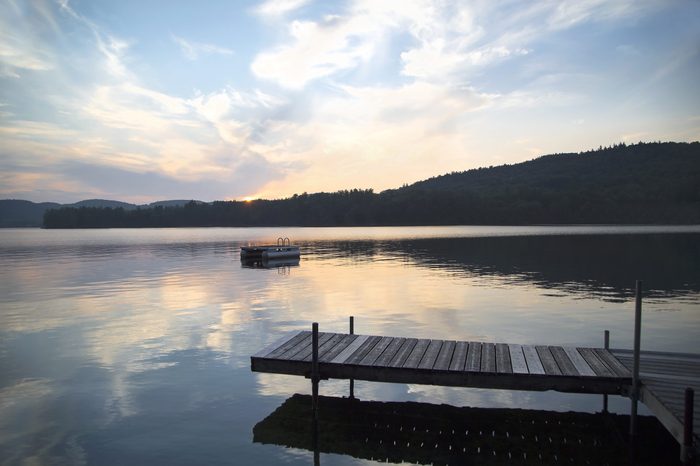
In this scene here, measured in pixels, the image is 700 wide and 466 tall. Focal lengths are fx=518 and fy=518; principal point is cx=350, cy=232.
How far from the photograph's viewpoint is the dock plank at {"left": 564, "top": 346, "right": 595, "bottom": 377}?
11.0 metres

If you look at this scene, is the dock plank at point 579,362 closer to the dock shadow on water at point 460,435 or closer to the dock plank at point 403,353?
the dock shadow on water at point 460,435

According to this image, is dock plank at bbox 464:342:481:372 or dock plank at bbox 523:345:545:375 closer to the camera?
dock plank at bbox 523:345:545:375

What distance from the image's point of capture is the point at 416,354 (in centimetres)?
1242

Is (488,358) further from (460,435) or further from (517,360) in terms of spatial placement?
(460,435)

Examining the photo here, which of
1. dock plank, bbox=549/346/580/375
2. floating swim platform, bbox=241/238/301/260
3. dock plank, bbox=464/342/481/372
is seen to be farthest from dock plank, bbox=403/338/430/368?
floating swim platform, bbox=241/238/301/260

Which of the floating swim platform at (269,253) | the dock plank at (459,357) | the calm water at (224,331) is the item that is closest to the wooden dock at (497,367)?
the dock plank at (459,357)

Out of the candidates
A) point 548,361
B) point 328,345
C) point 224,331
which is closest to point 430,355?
point 548,361

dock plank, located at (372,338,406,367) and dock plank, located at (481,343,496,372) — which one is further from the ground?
dock plank, located at (481,343,496,372)

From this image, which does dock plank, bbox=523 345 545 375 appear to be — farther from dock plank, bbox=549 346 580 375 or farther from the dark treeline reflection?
the dark treeline reflection

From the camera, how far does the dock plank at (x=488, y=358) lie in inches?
443

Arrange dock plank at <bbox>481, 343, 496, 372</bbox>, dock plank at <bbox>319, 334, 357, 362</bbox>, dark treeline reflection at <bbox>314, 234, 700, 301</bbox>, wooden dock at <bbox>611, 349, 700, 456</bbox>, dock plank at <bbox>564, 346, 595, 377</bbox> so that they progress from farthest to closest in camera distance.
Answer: dark treeline reflection at <bbox>314, 234, 700, 301</bbox>
dock plank at <bbox>319, 334, 357, 362</bbox>
dock plank at <bbox>481, 343, 496, 372</bbox>
dock plank at <bbox>564, 346, 595, 377</bbox>
wooden dock at <bbox>611, 349, 700, 456</bbox>

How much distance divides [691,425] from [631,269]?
4167 cm

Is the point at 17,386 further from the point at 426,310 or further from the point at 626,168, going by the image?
the point at 626,168

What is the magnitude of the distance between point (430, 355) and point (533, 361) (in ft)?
7.63
